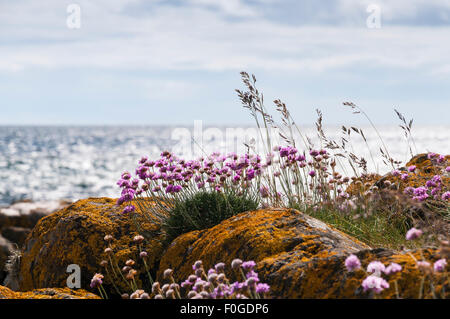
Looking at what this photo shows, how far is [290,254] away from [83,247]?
284cm

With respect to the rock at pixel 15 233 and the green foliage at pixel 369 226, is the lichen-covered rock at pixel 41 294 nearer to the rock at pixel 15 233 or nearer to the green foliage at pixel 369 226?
the green foliage at pixel 369 226

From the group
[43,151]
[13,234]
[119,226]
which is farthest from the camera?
[43,151]

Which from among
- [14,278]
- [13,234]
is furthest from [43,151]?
[14,278]

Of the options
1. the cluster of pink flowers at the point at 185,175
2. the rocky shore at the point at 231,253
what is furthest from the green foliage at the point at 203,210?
the rocky shore at the point at 231,253

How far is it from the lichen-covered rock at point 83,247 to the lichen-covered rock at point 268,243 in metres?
0.86

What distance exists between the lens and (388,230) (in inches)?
209

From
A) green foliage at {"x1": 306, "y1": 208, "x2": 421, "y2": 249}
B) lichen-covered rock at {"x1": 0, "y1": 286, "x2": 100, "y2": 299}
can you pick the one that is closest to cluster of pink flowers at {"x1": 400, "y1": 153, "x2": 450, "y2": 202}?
green foliage at {"x1": 306, "y1": 208, "x2": 421, "y2": 249}

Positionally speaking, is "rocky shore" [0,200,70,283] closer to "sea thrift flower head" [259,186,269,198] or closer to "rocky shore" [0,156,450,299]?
"rocky shore" [0,156,450,299]

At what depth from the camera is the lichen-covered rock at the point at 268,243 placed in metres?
3.55

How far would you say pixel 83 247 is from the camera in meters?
5.41

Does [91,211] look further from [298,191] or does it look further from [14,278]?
[298,191]

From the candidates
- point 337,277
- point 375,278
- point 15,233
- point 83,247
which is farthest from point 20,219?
point 375,278

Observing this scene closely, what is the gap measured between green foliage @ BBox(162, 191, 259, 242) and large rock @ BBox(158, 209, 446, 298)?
0.42 meters
